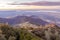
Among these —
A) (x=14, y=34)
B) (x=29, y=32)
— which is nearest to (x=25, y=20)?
(x=29, y=32)

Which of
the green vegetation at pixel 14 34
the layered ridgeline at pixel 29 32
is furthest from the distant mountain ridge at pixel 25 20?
the green vegetation at pixel 14 34

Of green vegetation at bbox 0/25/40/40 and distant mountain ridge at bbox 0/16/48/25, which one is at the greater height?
distant mountain ridge at bbox 0/16/48/25

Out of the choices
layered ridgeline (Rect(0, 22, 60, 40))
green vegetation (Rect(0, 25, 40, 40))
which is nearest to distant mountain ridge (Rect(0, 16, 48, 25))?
layered ridgeline (Rect(0, 22, 60, 40))

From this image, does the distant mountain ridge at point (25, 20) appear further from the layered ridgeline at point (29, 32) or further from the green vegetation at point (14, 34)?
the green vegetation at point (14, 34)

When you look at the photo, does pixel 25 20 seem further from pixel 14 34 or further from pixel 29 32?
pixel 14 34

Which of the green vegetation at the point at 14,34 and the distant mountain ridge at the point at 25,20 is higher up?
the distant mountain ridge at the point at 25,20

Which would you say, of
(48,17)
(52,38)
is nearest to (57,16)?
(48,17)

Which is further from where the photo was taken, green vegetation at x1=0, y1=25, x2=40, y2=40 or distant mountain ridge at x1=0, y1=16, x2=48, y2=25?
distant mountain ridge at x1=0, y1=16, x2=48, y2=25

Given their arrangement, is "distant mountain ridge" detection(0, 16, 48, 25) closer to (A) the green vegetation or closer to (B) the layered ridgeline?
(B) the layered ridgeline
